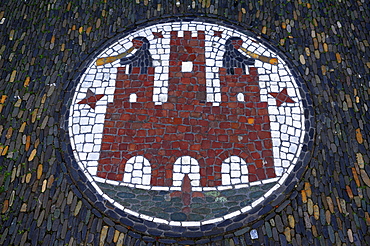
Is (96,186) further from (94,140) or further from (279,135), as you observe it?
(279,135)

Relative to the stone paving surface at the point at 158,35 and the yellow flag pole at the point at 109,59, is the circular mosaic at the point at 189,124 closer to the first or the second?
the yellow flag pole at the point at 109,59

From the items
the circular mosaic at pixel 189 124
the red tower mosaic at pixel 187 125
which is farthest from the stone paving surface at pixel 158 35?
the red tower mosaic at pixel 187 125

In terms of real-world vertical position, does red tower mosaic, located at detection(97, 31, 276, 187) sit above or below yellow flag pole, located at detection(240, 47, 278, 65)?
below

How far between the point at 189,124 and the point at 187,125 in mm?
32

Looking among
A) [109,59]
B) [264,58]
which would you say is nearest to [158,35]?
[109,59]

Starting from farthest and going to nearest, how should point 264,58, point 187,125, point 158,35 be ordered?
point 158,35, point 264,58, point 187,125

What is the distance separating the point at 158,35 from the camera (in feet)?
22.1

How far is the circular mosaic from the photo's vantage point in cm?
534

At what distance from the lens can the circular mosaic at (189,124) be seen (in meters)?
5.34

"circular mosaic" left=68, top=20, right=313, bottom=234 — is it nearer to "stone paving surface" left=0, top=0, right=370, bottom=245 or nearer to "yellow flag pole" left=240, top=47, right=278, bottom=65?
"yellow flag pole" left=240, top=47, right=278, bottom=65

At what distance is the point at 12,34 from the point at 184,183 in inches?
152

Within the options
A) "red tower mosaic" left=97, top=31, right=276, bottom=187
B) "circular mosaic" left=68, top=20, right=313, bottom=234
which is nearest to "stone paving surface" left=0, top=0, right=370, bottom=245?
"circular mosaic" left=68, top=20, right=313, bottom=234

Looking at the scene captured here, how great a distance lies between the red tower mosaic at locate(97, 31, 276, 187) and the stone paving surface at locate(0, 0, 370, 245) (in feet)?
1.82

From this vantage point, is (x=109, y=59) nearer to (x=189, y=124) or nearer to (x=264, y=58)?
(x=189, y=124)
